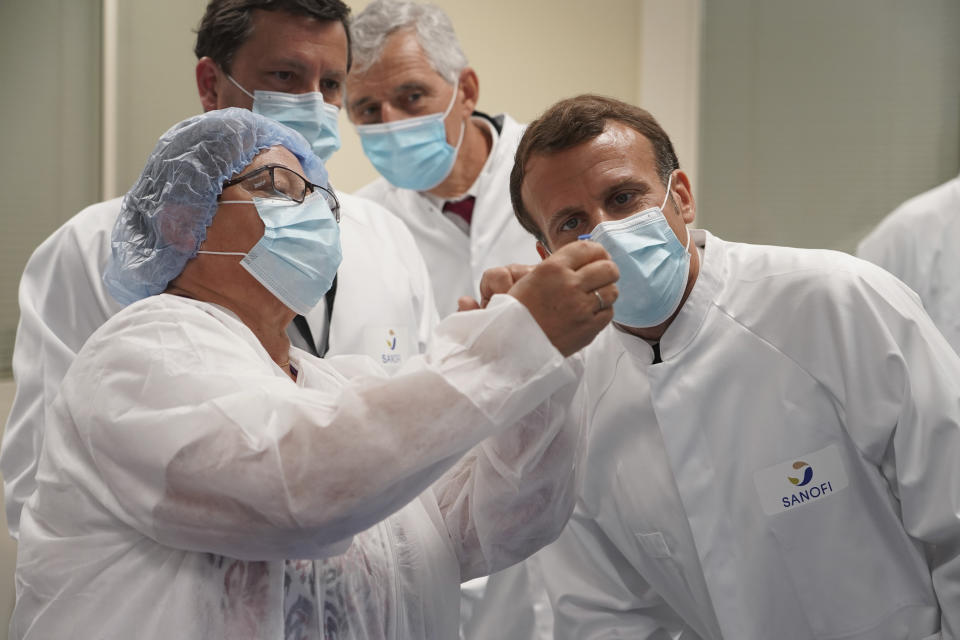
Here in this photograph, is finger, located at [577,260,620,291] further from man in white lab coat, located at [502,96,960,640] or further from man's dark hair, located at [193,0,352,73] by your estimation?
man's dark hair, located at [193,0,352,73]

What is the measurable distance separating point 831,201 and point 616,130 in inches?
89.6

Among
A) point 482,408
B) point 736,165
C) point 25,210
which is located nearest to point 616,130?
point 482,408

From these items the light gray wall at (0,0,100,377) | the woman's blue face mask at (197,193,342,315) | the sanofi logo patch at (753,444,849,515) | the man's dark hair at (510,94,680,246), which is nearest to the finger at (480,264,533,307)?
the woman's blue face mask at (197,193,342,315)

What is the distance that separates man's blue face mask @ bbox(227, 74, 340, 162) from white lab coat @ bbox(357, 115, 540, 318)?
614 millimetres

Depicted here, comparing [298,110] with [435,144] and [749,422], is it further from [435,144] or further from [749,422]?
[749,422]

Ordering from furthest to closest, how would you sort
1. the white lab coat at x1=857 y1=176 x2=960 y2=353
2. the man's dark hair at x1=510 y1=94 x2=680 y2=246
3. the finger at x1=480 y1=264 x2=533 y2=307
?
the white lab coat at x1=857 y1=176 x2=960 y2=353 → the man's dark hair at x1=510 y1=94 x2=680 y2=246 → the finger at x1=480 y1=264 x2=533 y2=307

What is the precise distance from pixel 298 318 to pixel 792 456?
0.91 metres

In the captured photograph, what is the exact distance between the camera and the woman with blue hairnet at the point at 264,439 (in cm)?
96

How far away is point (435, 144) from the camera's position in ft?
7.89

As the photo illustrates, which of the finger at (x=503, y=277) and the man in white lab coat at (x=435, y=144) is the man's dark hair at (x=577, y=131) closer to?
the finger at (x=503, y=277)

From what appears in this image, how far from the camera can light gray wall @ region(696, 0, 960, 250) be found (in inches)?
140

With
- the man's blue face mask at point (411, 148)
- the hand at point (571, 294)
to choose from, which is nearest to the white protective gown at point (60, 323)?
the man's blue face mask at point (411, 148)

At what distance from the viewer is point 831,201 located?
11.8ft

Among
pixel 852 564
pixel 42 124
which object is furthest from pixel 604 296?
pixel 42 124
